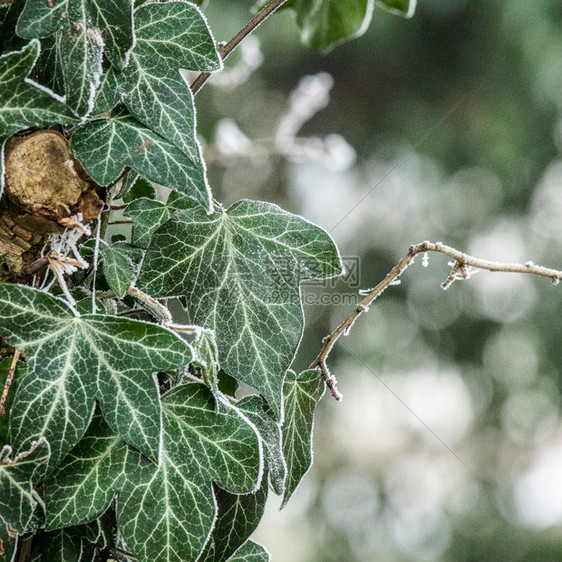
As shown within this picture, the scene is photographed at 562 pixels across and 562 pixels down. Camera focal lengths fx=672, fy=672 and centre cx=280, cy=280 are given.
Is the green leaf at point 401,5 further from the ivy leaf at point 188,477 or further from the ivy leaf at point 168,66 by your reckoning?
the ivy leaf at point 188,477

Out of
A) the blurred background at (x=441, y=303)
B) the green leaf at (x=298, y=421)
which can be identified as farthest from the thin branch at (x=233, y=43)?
the blurred background at (x=441, y=303)

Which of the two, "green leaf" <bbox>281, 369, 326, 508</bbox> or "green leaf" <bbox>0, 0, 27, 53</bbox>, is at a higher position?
"green leaf" <bbox>0, 0, 27, 53</bbox>

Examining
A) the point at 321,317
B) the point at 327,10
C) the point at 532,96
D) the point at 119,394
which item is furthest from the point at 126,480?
the point at 532,96

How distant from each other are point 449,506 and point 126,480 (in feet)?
6.68

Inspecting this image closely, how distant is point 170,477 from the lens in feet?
1.25

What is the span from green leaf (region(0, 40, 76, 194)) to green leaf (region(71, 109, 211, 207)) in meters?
0.02

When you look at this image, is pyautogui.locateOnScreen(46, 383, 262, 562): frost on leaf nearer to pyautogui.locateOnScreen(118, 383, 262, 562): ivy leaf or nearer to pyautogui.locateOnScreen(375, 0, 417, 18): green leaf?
pyautogui.locateOnScreen(118, 383, 262, 562): ivy leaf

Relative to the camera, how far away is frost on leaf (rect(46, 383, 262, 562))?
0.37 metres

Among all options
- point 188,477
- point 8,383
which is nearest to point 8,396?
point 8,383

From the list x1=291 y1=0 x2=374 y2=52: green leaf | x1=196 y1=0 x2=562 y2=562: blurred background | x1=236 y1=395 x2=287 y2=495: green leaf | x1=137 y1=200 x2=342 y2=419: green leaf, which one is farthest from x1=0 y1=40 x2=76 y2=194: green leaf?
x1=196 y1=0 x2=562 y2=562: blurred background

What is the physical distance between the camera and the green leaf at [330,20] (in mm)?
649

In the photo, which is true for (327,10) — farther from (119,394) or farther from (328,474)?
(328,474)

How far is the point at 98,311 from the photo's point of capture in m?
0.41

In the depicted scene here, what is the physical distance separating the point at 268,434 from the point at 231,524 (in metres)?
0.06
